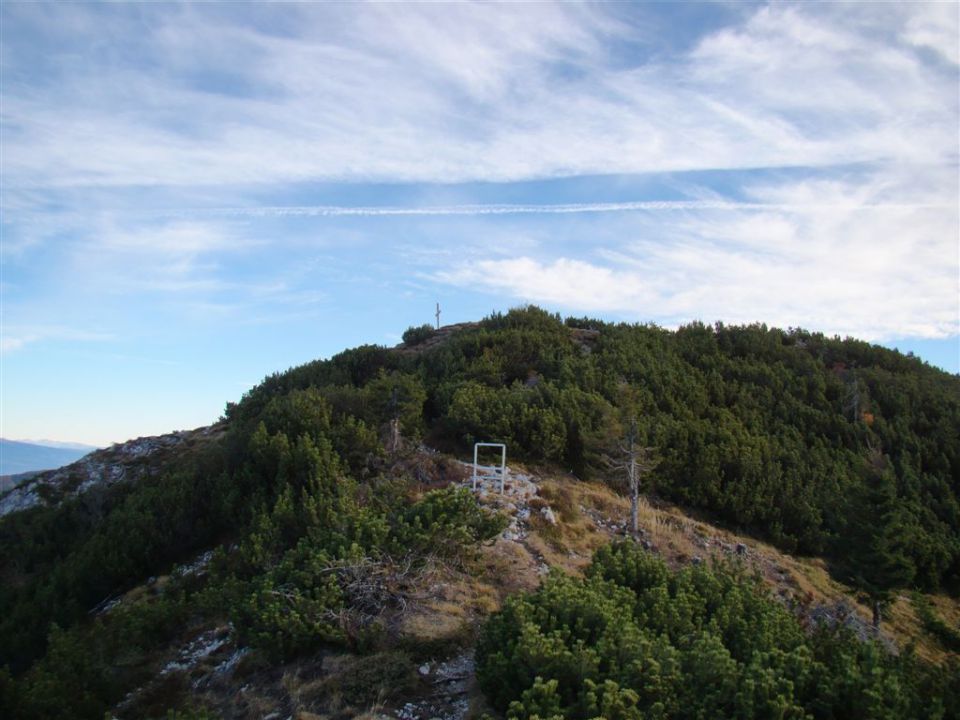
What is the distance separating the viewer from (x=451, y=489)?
9570 mm

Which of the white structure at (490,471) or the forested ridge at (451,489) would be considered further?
the white structure at (490,471)

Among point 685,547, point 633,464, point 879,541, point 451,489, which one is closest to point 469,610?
point 451,489

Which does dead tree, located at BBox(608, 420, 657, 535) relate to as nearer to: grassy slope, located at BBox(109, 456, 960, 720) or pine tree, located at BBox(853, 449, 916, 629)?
grassy slope, located at BBox(109, 456, 960, 720)

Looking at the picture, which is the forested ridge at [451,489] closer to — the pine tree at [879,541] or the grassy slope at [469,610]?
the pine tree at [879,541]

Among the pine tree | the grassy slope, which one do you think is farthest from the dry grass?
the pine tree

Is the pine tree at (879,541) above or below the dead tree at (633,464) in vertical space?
below

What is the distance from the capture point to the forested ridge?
8.45 meters

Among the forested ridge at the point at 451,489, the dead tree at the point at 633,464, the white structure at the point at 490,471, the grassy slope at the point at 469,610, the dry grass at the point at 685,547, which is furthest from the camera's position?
the white structure at the point at 490,471

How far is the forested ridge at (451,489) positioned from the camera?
27.7 feet

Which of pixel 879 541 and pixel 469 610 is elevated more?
pixel 879 541

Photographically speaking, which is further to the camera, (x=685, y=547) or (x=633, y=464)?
(x=685, y=547)

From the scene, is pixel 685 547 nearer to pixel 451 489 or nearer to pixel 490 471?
pixel 490 471

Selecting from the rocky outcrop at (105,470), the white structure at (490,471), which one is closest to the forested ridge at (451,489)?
the white structure at (490,471)

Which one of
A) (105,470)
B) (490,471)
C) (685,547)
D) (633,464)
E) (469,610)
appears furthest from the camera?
(105,470)
